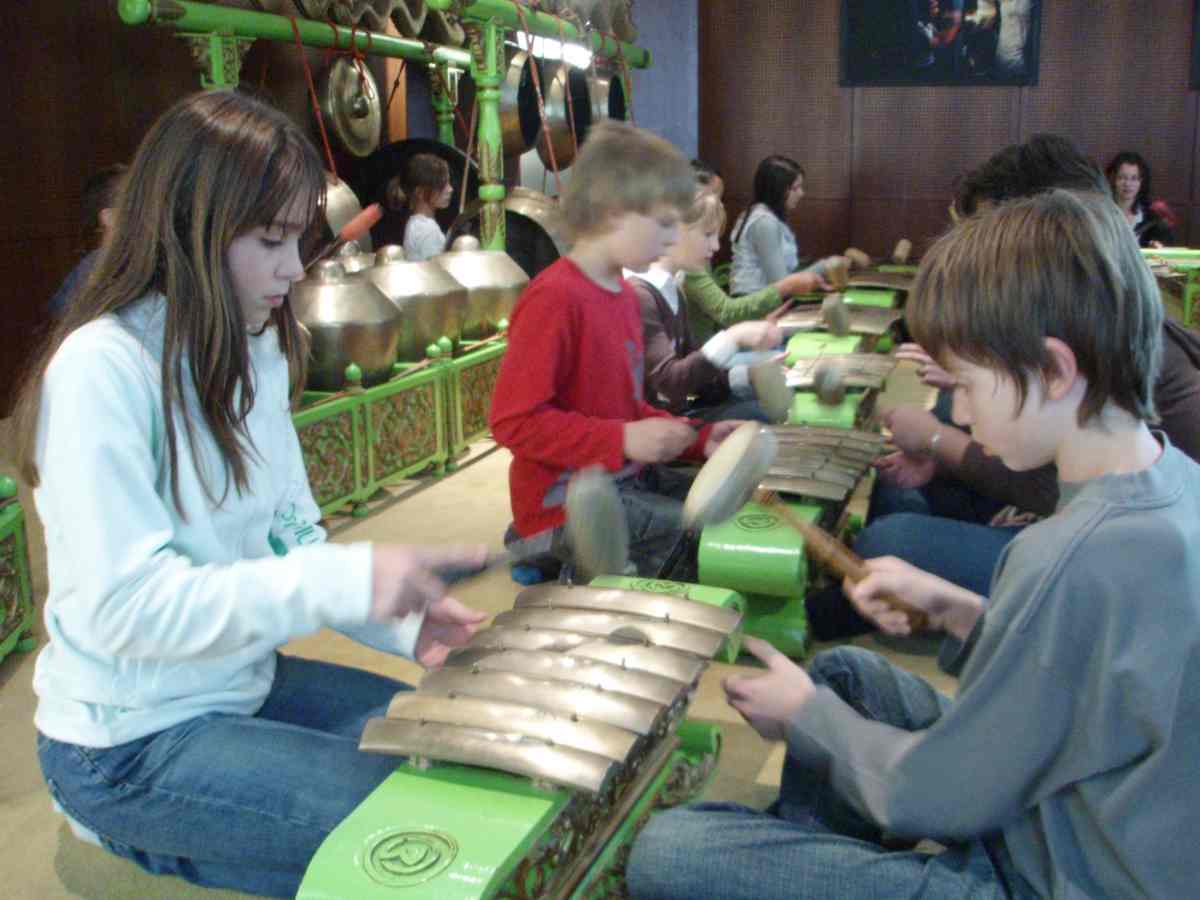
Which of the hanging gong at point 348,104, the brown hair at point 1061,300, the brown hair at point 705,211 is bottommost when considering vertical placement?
the brown hair at point 705,211

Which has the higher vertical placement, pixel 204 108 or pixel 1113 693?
pixel 204 108

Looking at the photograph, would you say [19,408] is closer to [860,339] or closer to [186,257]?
[186,257]

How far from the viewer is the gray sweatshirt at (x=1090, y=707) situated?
42.6 inches

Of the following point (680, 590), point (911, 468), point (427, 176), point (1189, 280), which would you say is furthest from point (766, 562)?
point (1189, 280)

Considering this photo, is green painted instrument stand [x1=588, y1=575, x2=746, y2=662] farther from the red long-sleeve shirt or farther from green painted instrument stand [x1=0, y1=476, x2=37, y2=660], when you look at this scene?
green painted instrument stand [x1=0, y1=476, x2=37, y2=660]

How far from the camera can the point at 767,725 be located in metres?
1.45

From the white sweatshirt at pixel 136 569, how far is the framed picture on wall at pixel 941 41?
313 inches

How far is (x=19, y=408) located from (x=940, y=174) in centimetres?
824

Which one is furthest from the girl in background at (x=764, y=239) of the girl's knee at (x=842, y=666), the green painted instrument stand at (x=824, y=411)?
the girl's knee at (x=842, y=666)

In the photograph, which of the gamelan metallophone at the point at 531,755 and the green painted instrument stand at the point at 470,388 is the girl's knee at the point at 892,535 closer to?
the gamelan metallophone at the point at 531,755

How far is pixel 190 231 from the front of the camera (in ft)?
4.61

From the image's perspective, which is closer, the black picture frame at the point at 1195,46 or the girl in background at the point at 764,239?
the girl in background at the point at 764,239

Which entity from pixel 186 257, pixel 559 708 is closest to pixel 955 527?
pixel 559 708

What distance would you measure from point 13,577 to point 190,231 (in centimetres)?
152
